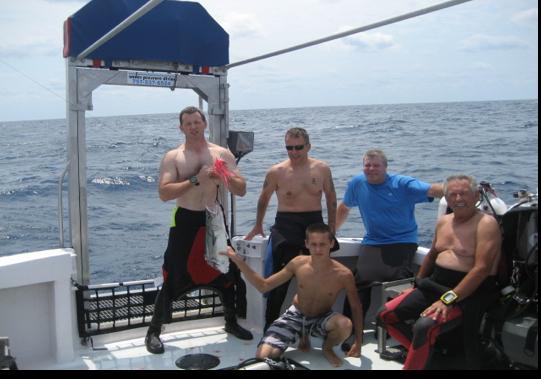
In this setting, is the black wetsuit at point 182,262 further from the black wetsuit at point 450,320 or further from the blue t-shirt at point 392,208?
the black wetsuit at point 450,320

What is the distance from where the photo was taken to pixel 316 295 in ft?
12.3

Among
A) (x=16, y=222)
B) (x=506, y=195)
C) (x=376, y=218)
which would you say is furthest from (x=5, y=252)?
(x=506, y=195)

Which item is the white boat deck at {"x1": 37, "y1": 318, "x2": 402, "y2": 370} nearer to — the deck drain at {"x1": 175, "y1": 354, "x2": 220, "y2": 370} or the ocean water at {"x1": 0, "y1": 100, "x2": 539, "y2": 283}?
the deck drain at {"x1": 175, "y1": 354, "x2": 220, "y2": 370}

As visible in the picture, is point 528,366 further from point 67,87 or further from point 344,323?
point 67,87

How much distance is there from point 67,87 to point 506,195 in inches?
400

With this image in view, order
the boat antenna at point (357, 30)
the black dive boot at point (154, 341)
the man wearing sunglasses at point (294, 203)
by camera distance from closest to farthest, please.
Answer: the boat antenna at point (357, 30) < the black dive boot at point (154, 341) < the man wearing sunglasses at point (294, 203)

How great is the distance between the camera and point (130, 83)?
4.38 meters

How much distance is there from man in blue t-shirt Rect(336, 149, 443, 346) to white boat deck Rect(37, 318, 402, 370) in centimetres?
49

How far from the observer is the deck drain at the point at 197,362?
372 centimetres

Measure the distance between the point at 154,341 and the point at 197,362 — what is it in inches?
14.2

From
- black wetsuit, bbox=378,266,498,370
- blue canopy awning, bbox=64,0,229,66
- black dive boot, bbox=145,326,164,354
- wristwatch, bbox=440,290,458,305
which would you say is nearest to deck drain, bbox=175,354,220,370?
black dive boot, bbox=145,326,164,354

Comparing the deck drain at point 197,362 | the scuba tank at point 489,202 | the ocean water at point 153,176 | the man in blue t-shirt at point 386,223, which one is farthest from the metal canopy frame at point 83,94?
the ocean water at point 153,176

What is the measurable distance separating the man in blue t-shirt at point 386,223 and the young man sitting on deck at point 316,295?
39 centimetres

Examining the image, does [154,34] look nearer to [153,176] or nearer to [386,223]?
[386,223]
